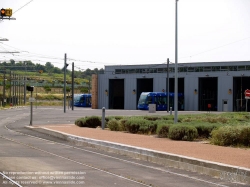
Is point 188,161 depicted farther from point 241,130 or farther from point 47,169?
point 241,130

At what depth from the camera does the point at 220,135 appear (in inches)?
838

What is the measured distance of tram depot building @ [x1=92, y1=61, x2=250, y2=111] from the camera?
7931 centimetres

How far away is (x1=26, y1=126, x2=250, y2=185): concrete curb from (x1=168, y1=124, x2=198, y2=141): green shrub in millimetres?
3522

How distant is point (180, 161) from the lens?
1616 cm

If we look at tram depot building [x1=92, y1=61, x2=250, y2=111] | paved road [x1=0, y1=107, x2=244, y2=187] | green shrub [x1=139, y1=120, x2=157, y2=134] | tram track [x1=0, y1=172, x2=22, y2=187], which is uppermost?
tram depot building [x1=92, y1=61, x2=250, y2=111]

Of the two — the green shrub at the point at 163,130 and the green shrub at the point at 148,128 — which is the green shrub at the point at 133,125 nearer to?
the green shrub at the point at 148,128

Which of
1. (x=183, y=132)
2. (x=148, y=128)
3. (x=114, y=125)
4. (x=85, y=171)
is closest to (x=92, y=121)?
(x=114, y=125)

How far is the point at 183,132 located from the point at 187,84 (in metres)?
61.7

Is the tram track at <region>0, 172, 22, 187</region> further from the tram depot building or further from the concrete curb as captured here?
the tram depot building

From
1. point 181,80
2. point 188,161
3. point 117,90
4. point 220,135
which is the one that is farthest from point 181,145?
point 117,90

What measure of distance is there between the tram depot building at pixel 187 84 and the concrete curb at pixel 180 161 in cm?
5293

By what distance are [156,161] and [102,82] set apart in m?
78.1

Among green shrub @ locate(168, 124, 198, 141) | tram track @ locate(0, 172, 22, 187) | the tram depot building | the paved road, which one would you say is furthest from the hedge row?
the tram depot building

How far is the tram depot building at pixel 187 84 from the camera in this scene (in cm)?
7931
